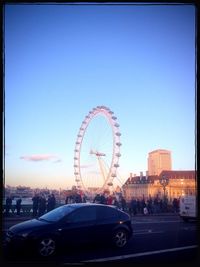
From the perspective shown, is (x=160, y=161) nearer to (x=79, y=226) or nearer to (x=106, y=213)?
(x=106, y=213)

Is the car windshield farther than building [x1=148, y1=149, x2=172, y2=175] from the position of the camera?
No

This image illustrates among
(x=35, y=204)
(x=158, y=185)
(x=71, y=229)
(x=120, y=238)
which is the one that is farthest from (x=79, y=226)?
(x=158, y=185)

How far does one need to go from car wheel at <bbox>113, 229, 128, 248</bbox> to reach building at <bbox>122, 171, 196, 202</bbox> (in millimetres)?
104028

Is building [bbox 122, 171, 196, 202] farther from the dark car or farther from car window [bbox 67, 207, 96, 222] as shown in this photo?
car window [bbox 67, 207, 96, 222]

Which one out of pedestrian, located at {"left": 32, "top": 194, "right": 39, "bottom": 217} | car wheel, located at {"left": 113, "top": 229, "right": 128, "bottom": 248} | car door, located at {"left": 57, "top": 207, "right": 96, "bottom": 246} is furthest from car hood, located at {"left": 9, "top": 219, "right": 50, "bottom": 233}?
pedestrian, located at {"left": 32, "top": 194, "right": 39, "bottom": 217}

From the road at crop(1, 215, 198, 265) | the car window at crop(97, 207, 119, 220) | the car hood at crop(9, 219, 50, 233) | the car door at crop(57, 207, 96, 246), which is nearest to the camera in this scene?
the road at crop(1, 215, 198, 265)

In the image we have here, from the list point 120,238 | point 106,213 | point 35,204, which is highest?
point 106,213

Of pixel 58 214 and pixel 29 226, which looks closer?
pixel 29 226

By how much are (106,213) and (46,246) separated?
227 cm

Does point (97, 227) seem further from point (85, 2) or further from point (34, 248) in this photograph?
point (85, 2)

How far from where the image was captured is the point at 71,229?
9805 mm

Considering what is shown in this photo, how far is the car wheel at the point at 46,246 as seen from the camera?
9.22 metres

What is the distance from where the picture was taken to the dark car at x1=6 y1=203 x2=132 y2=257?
9194 mm

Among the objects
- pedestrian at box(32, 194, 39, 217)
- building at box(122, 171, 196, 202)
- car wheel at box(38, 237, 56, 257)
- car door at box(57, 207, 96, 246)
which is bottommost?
building at box(122, 171, 196, 202)
